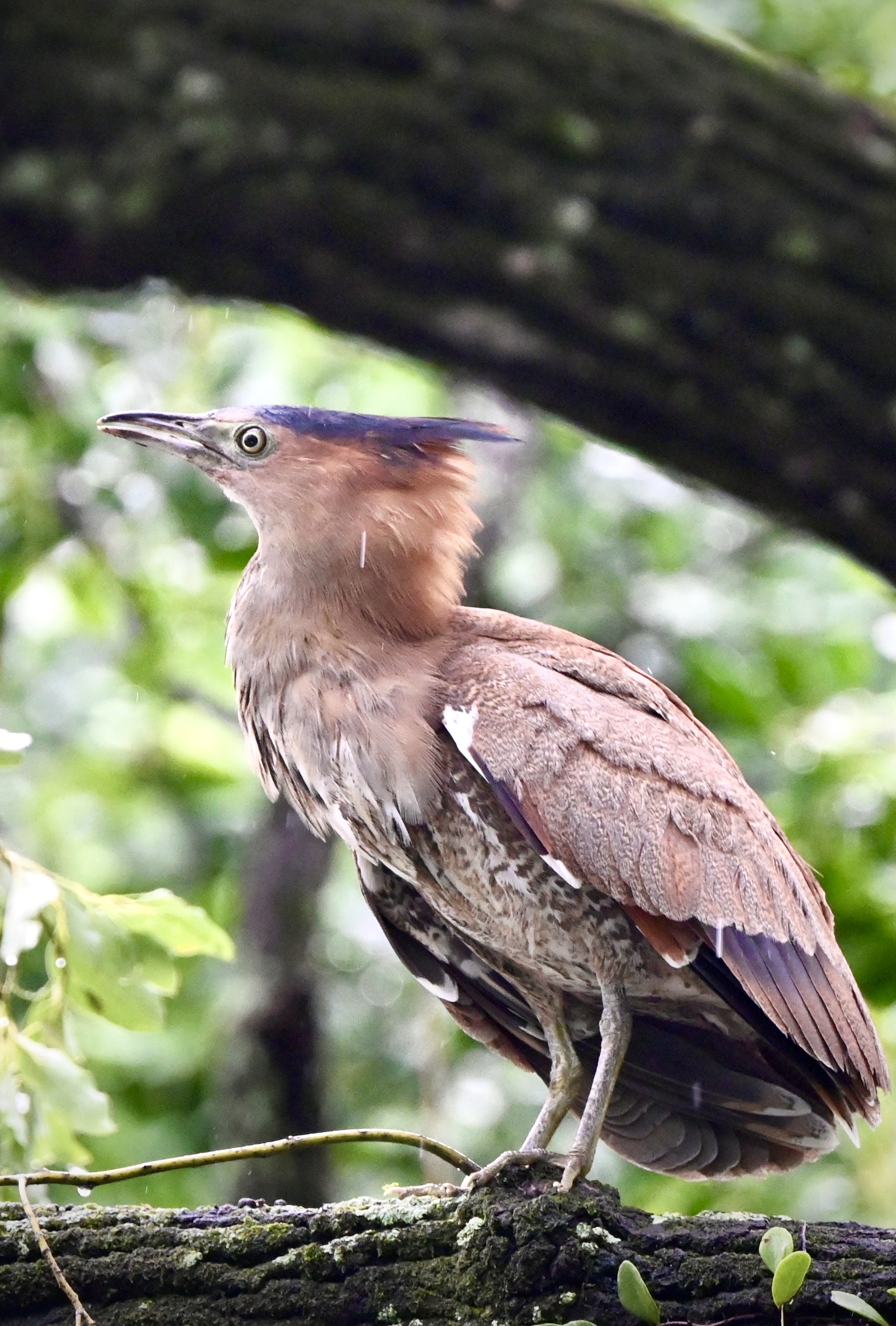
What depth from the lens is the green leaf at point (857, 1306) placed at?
6.71 feet

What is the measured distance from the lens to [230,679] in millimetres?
5871

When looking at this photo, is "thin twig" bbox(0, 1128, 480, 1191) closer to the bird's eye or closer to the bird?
the bird

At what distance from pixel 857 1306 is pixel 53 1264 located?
115 centimetres

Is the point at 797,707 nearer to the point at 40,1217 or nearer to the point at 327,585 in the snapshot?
the point at 327,585

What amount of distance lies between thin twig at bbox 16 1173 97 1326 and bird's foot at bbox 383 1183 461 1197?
61 centimetres

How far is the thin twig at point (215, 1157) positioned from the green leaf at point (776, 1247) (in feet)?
1.82

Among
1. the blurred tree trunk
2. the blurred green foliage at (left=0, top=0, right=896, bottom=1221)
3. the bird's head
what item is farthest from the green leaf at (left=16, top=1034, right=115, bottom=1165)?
the blurred tree trunk

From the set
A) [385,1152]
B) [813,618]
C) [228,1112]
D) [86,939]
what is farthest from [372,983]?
[86,939]

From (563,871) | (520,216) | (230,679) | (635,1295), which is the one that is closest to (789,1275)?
(635,1295)

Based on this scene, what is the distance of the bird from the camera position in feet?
9.16

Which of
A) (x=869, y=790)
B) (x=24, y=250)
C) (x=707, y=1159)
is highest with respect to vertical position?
(x=24, y=250)

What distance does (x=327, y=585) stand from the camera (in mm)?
3082

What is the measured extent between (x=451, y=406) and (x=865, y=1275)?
4.38 m

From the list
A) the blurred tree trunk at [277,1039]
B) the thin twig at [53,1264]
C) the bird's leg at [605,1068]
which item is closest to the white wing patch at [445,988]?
the bird's leg at [605,1068]
